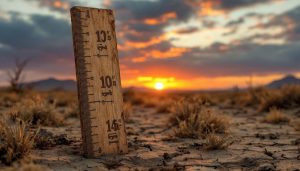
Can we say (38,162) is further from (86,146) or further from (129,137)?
(129,137)

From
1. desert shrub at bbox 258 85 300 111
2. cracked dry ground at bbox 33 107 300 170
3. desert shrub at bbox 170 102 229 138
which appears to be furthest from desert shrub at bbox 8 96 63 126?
desert shrub at bbox 258 85 300 111

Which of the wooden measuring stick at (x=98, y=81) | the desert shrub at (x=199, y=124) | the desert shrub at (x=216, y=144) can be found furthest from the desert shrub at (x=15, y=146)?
the desert shrub at (x=199, y=124)

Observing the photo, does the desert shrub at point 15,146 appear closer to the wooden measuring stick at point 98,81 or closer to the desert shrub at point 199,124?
the wooden measuring stick at point 98,81

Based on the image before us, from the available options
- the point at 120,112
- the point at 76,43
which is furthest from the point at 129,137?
the point at 76,43

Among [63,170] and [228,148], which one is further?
[228,148]

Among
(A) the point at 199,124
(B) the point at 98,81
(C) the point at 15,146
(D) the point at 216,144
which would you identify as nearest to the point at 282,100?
(A) the point at 199,124

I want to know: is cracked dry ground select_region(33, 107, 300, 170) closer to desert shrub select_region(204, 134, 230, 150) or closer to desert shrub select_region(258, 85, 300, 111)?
desert shrub select_region(204, 134, 230, 150)

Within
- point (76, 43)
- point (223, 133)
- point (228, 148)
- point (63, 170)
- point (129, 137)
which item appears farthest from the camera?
point (223, 133)
